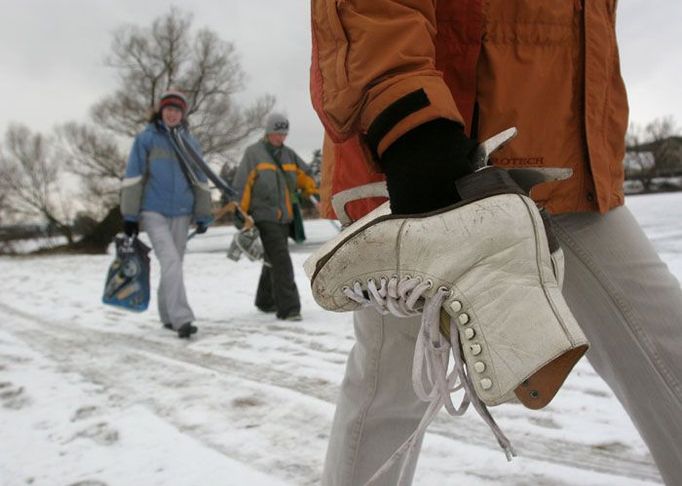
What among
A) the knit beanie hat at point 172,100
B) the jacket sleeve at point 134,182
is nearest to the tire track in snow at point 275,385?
the jacket sleeve at point 134,182

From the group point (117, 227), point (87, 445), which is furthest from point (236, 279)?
point (117, 227)

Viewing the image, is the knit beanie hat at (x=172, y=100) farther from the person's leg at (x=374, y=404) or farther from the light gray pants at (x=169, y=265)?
the person's leg at (x=374, y=404)

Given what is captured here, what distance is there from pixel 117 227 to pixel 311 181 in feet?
50.5

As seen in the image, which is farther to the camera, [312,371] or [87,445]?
[312,371]

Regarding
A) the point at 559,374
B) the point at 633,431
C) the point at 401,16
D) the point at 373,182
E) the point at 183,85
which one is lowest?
the point at 633,431

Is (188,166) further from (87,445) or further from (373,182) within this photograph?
(373,182)

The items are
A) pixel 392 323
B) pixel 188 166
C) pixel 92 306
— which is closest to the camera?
pixel 392 323

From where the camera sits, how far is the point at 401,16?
105 centimetres

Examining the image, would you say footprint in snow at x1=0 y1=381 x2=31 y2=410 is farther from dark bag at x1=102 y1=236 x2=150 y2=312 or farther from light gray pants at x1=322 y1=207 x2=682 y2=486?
light gray pants at x1=322 y1=207 x2=682 y2=486

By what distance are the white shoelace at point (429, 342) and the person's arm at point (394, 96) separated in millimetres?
139

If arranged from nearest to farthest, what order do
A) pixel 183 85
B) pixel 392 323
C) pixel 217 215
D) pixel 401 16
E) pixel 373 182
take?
pixel 401 16 → pixel 373 182 → pixel 392 323 → pixel 217 215 → pixel 183 85

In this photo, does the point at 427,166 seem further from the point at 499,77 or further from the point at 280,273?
the point at 280,273

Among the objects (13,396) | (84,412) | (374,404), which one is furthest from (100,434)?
(374,404)

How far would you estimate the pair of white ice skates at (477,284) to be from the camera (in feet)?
2.84
